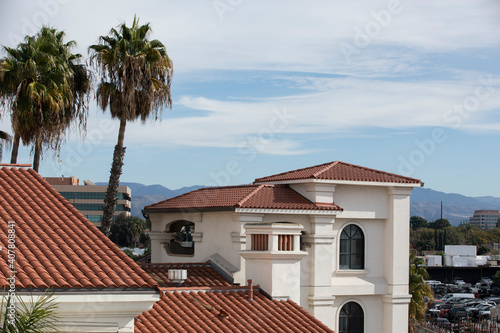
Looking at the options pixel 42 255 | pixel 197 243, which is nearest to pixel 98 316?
pixel 42 255

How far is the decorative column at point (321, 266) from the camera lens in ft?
73.3

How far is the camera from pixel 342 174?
23.8m

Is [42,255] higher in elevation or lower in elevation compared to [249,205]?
lower

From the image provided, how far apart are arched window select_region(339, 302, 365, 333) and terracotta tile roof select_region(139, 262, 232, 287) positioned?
579 centimetres

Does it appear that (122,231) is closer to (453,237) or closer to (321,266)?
(453,237)

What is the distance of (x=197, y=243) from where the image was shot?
77.5ft

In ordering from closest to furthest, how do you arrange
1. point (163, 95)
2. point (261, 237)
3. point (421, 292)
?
1. point (261, 237)
2. point (163, 95)
3. point (421, 292)

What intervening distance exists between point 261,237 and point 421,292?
58.0 feet

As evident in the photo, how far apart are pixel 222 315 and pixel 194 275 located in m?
3.95

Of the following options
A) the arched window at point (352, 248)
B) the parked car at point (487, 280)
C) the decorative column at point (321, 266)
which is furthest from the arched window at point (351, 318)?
the parked car at point (487, 280)

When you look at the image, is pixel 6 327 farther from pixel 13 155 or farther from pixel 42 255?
pixel 13 155

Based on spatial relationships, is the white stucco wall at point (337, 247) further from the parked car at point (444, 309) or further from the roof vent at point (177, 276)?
the parked car at point (444, 309)

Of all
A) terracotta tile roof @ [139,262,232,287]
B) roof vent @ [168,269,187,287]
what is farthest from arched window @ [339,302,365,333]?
roof vent @ [168,269,187,287]

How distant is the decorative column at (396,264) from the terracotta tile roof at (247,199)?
299 centimetres
